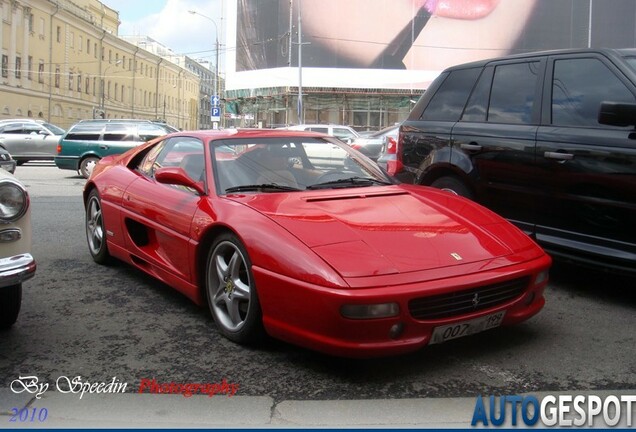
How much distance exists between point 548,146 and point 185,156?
8.84 feet

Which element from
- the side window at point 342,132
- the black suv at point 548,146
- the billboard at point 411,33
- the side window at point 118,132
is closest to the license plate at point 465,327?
the black suv at point 548,146

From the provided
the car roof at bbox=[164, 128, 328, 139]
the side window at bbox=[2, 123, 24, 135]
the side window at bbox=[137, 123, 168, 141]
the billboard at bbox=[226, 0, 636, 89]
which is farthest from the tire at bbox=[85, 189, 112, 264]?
the billboard at bbox=[226, 0, 636, 89]

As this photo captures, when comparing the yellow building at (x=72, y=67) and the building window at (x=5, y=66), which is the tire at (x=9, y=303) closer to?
the yellow building at (x=72, y=67)

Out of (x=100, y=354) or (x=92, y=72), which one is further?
(x=92, y=72)

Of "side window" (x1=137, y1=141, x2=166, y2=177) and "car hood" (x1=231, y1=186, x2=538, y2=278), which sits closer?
"car hood" (x1=231, y1=186, x2=538, y2=278)

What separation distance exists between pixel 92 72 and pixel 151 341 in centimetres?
6710

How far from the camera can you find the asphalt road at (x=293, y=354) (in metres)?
3.08

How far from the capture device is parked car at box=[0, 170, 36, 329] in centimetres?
324

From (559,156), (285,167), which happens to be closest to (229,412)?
(285,167)

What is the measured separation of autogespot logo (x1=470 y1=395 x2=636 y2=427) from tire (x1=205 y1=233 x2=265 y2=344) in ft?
4.14

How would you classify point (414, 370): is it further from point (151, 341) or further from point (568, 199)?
point (568, 199)

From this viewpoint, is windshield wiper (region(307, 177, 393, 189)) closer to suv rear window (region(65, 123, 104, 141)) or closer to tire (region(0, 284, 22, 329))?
tire (region(0, 284, 22, 329))

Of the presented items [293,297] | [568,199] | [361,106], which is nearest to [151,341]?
[293,297]

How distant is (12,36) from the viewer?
46625mm
